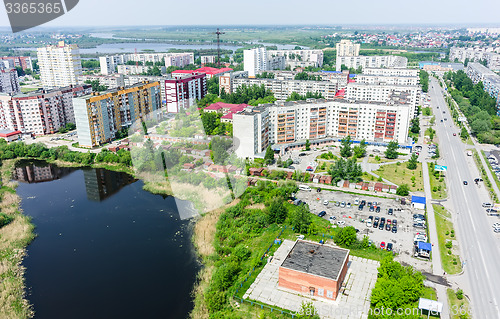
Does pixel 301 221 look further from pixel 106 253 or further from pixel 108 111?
pixel 108 111

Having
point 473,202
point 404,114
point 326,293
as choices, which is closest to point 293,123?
point 404,114

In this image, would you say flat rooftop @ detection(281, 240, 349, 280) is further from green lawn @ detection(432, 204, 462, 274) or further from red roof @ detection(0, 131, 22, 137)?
red roof @ detection(0, 131, 22, 137)

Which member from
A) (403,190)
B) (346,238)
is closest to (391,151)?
(403,190)

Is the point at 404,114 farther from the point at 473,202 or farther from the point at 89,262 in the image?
the point at 89,262

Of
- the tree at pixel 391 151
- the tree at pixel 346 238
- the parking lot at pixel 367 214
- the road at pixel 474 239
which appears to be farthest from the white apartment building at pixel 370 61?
the tree at pixel 346 238

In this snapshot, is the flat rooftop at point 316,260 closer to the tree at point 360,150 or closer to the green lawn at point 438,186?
the green lawn at point 438,186

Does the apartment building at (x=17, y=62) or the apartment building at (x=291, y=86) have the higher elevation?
the apartment building at (x=17, y=62)

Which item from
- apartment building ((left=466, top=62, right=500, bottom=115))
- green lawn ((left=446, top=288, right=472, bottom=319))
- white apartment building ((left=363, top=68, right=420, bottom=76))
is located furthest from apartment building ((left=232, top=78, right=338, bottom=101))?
green lawn ((left=446, top=288, right=472, bottom=319))
